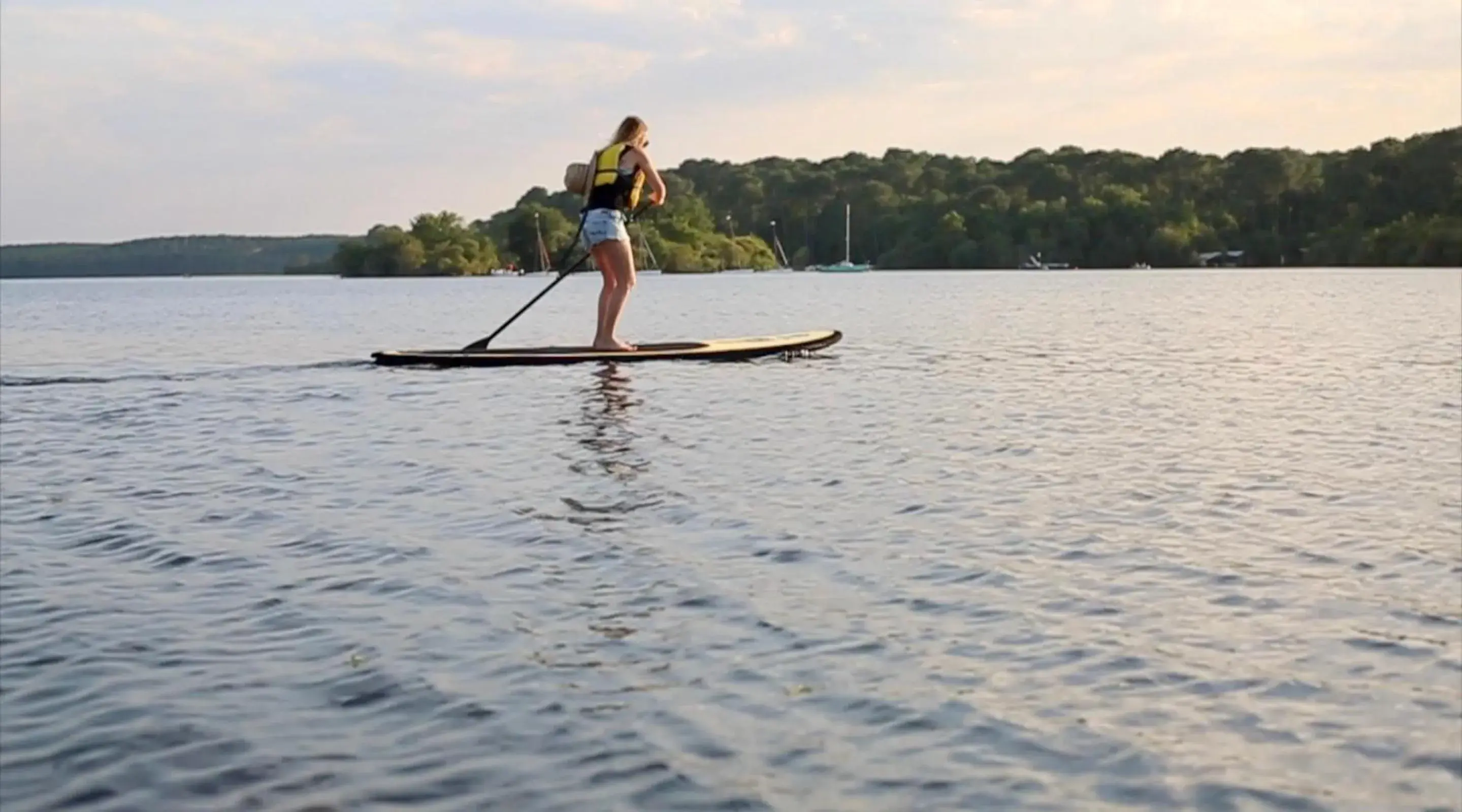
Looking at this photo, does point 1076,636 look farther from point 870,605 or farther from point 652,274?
point 652,274

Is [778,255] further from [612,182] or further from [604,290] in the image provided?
[612,182]

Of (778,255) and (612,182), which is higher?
(778,255)

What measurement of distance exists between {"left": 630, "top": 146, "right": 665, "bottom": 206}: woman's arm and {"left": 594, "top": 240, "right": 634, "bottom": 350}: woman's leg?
64 centimetres

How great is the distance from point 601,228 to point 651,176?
824 millimetres

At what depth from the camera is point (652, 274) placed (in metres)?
158

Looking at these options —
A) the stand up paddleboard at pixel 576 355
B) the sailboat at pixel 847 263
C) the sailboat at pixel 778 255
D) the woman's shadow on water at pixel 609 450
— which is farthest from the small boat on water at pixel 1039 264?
the woman's shadow on water at pixel 609 450

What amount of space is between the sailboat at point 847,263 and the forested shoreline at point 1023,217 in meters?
0.94

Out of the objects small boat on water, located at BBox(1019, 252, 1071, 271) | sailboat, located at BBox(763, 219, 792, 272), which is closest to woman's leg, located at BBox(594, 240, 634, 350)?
small boat on water, located at BBox(1019, 252, 1071, 271)

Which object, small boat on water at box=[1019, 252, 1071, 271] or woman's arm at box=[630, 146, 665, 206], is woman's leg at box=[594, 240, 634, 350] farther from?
small boat on water at box=[1019, 252, 1071, 271]

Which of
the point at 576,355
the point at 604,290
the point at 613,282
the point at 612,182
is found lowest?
the point at 576,355

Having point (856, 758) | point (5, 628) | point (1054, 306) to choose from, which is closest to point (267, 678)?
point (5, 628)

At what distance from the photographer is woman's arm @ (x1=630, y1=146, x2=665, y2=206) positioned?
1758cm

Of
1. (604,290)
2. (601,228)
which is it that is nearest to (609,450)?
(601,228)

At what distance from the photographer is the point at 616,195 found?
1814 centimetres
